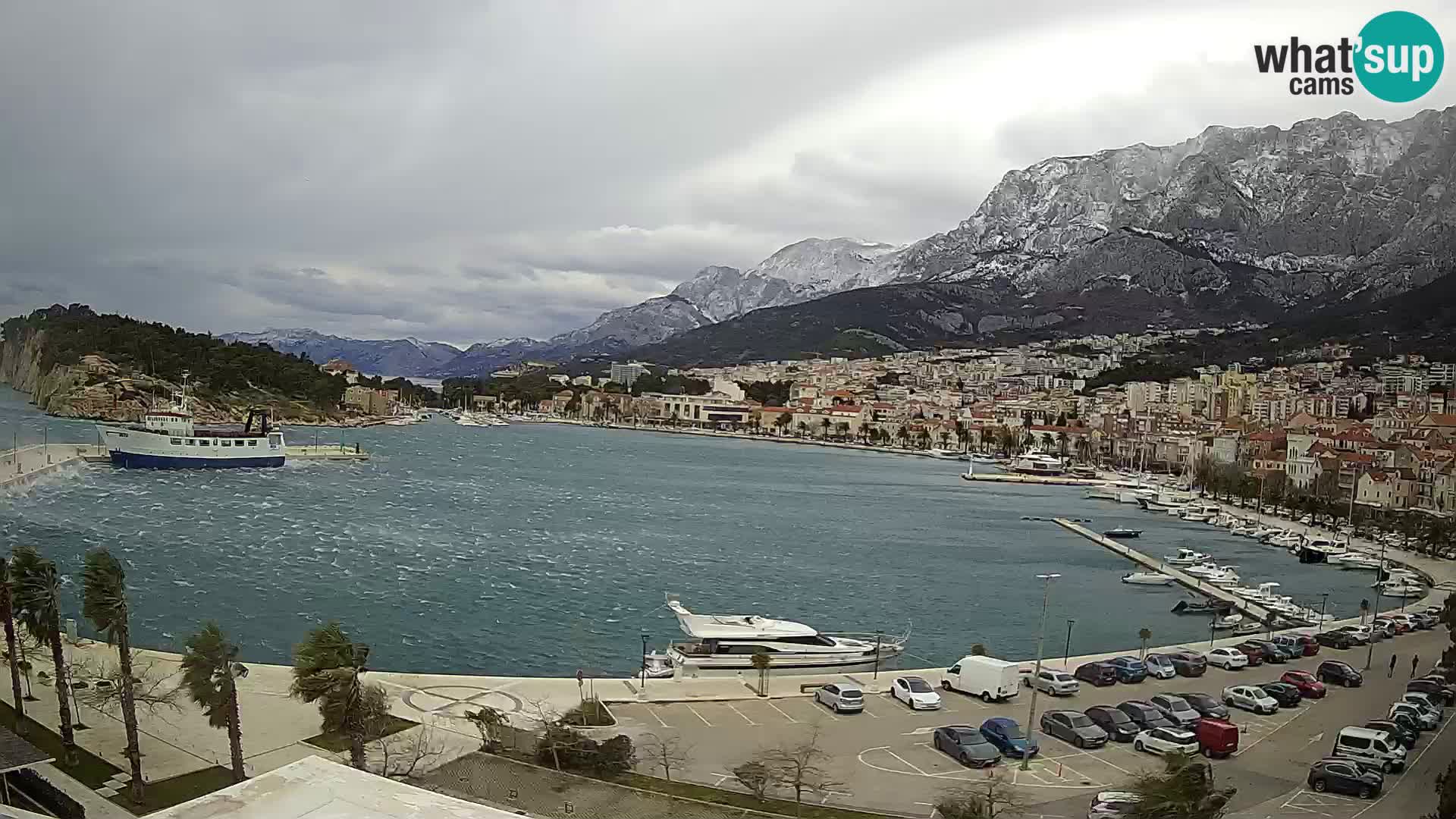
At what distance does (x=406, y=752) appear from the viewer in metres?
6.32

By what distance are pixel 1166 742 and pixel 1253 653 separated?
13.6ft

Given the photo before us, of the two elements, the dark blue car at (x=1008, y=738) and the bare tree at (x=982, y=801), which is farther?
the dark blue car at (x=1008, y=738)

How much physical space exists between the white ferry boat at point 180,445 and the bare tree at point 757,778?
26185 mm

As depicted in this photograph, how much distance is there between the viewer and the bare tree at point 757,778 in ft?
19.3

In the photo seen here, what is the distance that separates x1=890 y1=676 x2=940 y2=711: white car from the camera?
7961 millimetres

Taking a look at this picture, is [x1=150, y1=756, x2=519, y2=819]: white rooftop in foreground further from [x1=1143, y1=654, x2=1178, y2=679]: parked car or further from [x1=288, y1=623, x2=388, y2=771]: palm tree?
[x1=1143, y1=654, x2=1178, y2=679]: parked car

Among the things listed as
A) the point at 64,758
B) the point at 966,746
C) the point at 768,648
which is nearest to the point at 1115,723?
the point at 966,746

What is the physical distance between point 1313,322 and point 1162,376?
9.78m

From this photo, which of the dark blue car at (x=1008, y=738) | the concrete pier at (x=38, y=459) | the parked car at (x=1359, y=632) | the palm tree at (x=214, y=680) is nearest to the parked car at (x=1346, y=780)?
the dark blue car at (x=1008, y=738)

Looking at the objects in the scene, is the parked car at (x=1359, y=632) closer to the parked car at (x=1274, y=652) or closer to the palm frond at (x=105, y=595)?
the parked car at (x=1274, y=652)

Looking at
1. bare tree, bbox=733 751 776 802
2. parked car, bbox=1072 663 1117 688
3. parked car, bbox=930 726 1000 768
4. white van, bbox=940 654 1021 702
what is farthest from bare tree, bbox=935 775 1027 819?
parked car, bbox=1072 663 1117 688

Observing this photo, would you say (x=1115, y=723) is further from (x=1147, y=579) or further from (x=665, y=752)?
(x=1147, y=579)

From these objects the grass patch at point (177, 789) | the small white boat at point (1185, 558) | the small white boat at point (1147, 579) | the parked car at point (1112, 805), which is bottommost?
the small white boat at point (1147, 579)

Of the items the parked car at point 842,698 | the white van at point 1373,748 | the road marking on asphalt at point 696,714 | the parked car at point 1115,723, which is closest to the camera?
the white van at point 1373,748
